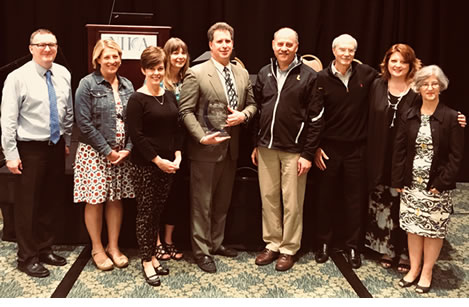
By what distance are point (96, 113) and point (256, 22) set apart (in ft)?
7.81

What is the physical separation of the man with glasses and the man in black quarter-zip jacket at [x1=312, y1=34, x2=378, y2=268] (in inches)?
59.2

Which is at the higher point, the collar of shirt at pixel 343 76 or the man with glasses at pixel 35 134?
the collar of shirt at pixel 343 76

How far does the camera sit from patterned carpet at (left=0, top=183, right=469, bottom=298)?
2.70 m

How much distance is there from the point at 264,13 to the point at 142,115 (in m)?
2.46

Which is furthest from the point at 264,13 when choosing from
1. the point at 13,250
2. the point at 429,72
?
the point at 13,250

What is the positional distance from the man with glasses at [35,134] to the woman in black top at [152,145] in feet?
1.79

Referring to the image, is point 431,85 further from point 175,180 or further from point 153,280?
point 153,280

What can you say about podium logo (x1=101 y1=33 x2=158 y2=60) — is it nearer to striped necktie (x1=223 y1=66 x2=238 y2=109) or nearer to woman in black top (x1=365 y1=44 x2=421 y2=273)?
striped necktie (x1=223 y1=66 x2=238 y2=109)

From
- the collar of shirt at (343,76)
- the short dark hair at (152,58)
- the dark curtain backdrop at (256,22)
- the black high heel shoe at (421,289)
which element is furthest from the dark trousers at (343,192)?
the dark curtain backdrop at (256,22)

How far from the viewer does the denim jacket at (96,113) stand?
272cm

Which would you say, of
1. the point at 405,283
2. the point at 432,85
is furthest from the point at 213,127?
the point at 405,283

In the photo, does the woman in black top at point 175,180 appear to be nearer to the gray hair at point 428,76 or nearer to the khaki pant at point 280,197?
the khaki pant at point 280,197

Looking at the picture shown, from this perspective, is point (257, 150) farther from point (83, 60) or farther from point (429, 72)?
point (83, 60)

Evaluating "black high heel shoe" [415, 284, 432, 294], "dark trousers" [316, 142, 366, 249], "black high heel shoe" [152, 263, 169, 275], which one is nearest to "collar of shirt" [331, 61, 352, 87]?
"dark trousers" [316, 142, 366, 249]
